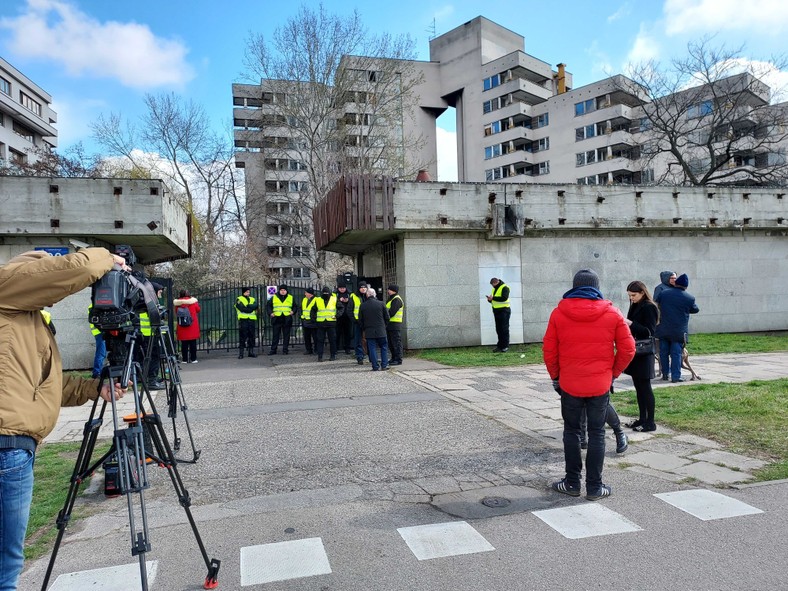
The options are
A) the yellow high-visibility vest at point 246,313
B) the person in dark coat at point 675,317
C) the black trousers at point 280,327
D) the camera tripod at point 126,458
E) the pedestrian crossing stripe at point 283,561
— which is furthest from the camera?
the black trousers at point 280,327

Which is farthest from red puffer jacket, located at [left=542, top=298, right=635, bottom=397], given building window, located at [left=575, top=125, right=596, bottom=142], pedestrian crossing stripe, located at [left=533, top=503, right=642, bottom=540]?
building window, located at [left=575, top=125, right=596, bottom=142]

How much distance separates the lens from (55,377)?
251cm

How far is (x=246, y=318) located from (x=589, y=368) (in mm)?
11951

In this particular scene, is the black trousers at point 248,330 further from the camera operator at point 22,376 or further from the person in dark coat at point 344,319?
the camera operator at point 22,376

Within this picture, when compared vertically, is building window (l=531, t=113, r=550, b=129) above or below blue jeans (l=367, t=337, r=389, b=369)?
above

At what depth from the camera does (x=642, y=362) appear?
6.07 metres

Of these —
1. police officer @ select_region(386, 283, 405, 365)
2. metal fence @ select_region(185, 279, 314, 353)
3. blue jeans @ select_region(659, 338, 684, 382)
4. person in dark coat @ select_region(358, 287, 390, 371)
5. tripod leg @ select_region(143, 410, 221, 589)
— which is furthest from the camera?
metal fence @ select_region(185, 279, 314, 353)

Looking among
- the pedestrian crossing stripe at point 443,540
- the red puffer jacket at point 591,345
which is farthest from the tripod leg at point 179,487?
the red puffer jacket at point 591,345

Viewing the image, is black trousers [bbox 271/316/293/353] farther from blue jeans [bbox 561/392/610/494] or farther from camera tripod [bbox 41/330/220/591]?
camera tripod [bbox 41/330/220/591]

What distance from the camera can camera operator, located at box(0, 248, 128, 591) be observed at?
7.45ft

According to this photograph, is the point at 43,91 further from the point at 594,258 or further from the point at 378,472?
the point at 378,472

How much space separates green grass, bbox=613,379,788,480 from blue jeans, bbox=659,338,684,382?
26.5 inches

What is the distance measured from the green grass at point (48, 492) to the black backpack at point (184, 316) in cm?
697

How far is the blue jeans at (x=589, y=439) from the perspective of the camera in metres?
4.40
